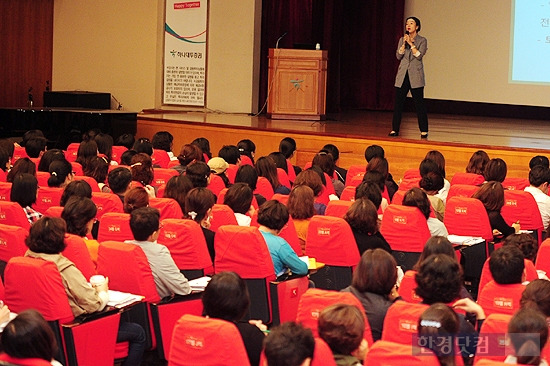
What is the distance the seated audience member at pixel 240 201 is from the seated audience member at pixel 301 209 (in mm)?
301

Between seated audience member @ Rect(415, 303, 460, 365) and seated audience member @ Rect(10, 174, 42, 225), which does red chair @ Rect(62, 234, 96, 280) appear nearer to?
seated audience member @ Rect(10, 174, 42, 225)

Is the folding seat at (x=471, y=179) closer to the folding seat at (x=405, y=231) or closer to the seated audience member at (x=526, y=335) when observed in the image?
the folding seat at (x=405, y=231)

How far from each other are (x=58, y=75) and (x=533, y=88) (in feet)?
27.1

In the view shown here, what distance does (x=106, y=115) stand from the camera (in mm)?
12859

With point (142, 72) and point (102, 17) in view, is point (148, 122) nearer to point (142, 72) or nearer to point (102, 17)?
point (142, 72)

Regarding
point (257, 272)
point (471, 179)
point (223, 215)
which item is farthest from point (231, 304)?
point (471, 179)

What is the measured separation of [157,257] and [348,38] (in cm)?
1239

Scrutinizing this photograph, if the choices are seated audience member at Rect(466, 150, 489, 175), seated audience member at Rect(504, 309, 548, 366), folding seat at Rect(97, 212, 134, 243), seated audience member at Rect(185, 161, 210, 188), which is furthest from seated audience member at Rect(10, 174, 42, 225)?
seated audience member at Rect(466, 150, 489, 175)

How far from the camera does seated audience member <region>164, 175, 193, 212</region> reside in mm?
6516

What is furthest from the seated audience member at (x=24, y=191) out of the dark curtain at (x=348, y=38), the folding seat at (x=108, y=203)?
the dark curtain at (x=348, y=38)

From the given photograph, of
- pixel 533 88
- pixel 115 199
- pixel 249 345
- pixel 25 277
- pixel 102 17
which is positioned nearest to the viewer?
pixel 249 345

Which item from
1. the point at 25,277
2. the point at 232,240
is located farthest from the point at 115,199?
the point at 25,277

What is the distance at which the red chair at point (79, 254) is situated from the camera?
4742 mm

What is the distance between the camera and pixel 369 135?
11406 millimetres
